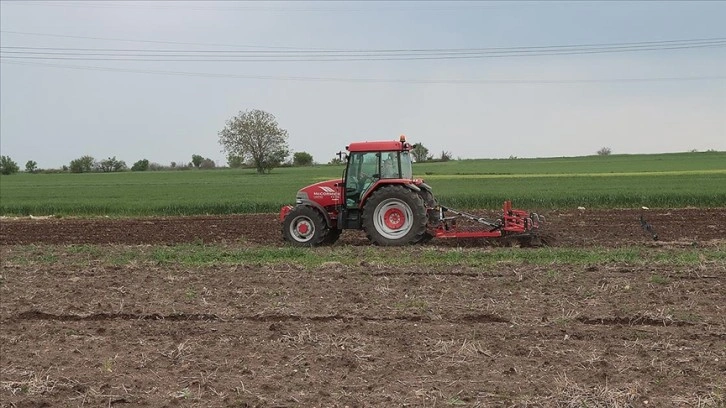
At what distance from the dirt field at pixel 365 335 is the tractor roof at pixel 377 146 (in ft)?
9.76

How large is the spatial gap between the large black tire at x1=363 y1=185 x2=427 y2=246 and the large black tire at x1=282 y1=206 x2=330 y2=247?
101 cm

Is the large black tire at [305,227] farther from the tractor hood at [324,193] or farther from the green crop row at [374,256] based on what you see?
the green crop row at [374,256]

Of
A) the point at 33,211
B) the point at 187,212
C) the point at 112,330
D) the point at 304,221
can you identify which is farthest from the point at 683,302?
the point at 33,211

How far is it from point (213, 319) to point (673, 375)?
473 cm

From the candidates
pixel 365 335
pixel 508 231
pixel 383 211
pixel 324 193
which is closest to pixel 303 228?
pixel 324 193

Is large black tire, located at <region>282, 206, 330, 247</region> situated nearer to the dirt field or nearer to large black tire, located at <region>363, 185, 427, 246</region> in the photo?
large black tire, located at <region>363, 185, 427, 246</region>

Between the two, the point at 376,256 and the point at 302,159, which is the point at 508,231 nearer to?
the point at 376,256

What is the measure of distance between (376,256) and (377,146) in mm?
2356

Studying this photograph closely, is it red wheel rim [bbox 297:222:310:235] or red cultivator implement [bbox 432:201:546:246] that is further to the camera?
red wheel rim [bbox 297:222:310:235]

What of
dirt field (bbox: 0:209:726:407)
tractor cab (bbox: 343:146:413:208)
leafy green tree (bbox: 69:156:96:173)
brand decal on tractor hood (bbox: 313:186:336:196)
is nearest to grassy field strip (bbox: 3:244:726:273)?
dirt field (bbox: 0:209:726:407)

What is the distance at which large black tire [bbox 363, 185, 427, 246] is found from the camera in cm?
1393

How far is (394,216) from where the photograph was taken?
14.1 metres

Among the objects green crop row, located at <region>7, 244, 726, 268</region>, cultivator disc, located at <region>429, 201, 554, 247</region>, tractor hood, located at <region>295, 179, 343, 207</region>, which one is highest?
tractor hood, located at <region>295, 179, 343, 207</region>

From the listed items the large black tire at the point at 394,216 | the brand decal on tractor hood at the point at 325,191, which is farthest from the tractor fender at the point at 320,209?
the large black tire at the point at 394,216
